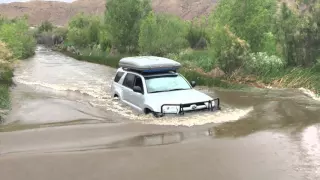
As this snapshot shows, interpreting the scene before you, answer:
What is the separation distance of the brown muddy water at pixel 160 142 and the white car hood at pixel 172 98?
0.40 meters

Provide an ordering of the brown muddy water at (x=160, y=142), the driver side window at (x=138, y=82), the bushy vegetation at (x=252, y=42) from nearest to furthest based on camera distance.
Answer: the brown muddy water at (x=160, y=142) → the driver side window at (x=138, y=82) → the bushy vegetation at (x=252, y=42)

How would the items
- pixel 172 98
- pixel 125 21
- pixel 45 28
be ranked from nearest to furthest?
1. pixel 172 98
2. pixel 125 21
3. pixel 45 28

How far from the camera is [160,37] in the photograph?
98.8 feet

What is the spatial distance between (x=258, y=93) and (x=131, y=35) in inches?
865

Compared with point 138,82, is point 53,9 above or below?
above

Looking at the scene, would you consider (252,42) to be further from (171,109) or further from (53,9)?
(53,9)

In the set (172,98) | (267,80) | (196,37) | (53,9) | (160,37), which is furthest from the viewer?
(53,9)

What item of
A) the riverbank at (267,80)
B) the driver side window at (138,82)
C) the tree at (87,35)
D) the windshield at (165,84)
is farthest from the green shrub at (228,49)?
the tree at (87,35)

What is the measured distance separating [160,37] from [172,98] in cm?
1970

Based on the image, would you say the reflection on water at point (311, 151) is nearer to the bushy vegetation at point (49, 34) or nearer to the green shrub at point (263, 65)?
the green shrub at point (263, 65)

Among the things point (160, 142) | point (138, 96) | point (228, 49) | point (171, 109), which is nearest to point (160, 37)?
point (228, 49)

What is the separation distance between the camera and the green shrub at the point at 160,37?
30.0m

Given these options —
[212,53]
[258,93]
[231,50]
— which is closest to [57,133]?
[258,93]

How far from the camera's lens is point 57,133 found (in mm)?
9219
